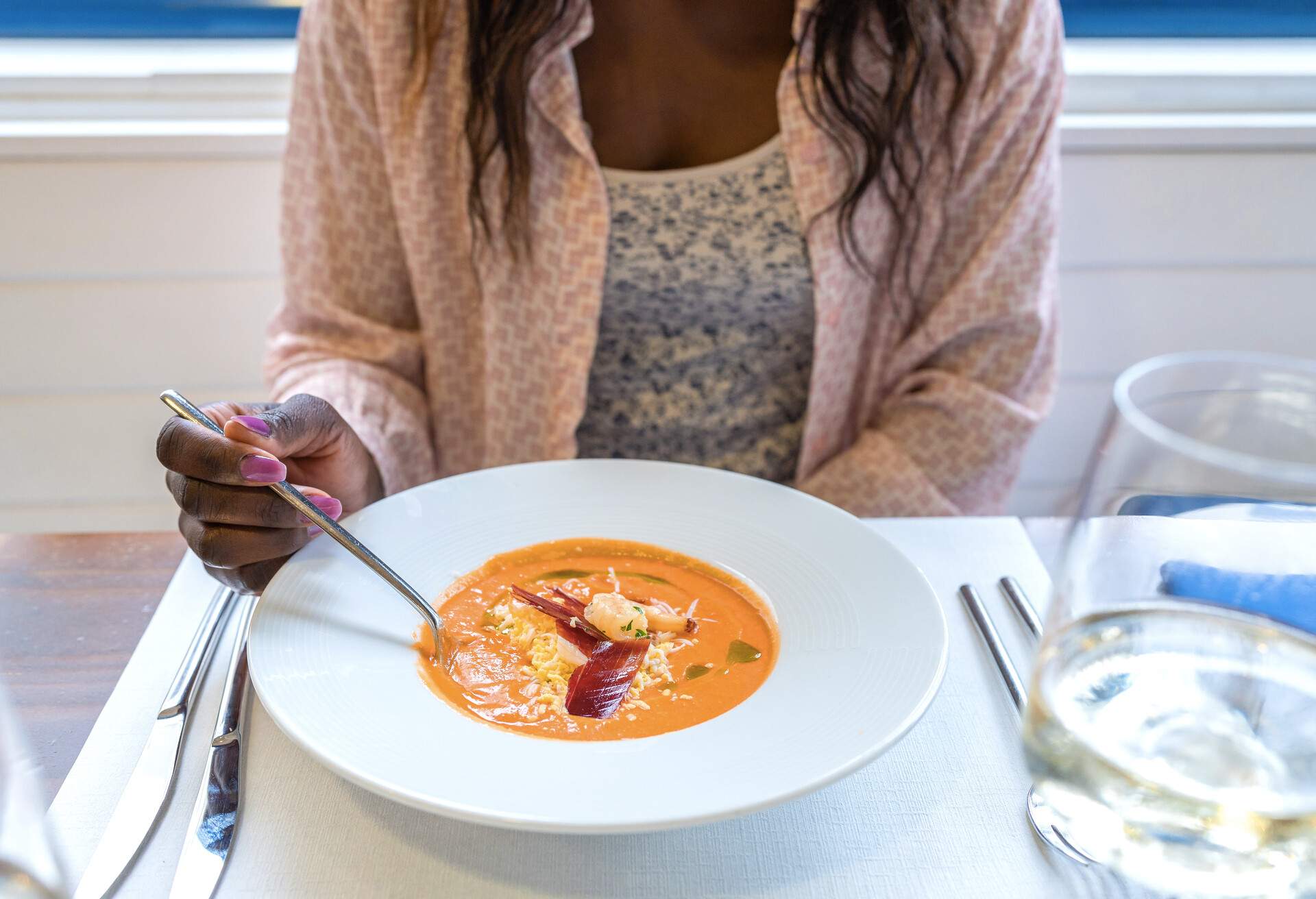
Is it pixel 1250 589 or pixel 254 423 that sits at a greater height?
pixel 1250 589

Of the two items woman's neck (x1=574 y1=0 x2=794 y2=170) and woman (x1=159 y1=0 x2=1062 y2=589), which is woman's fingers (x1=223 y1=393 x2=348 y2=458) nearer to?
woman (x1=159 y1=0 x2=1062 y2=589)

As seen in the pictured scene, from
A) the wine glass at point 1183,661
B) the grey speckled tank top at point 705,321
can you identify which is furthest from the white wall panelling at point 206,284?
the wine glass at point 1183,661

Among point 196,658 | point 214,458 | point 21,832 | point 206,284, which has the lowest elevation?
point 206,284

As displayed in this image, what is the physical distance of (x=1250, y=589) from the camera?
0.50 meters

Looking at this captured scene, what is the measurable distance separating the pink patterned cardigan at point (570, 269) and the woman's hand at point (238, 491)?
1.20ft

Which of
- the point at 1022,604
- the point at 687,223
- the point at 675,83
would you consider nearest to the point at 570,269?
the point at 687,223

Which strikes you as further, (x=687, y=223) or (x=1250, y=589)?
(x=687, y=223)

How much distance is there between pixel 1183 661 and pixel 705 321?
91cm

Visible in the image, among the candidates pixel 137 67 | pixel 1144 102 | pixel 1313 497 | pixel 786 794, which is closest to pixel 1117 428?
pixel 1313 497

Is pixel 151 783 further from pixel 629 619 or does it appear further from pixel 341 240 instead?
pixel 341 240

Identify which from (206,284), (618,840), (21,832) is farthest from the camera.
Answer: (206,284)

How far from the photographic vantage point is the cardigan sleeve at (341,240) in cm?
131

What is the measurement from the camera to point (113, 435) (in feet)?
6.98

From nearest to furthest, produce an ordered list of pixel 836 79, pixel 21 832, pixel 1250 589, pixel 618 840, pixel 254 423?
1. pixel 21 832
2. pixel 1250 589
3. pixel 618 840
4. pixel 254 423
5. pixel 836 79
